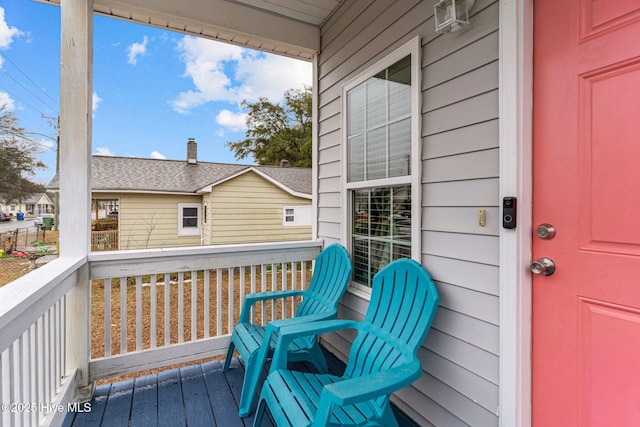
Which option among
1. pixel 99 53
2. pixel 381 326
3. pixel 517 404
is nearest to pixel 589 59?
pixel 517 404

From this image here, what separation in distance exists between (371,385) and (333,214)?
5.39ft

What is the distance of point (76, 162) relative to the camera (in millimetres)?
2012

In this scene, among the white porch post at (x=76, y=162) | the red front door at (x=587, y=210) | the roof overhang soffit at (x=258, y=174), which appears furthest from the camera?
the roof overhang soffit at (x=258, y=174)

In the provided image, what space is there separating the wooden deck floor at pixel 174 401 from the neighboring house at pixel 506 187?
33.9 inches

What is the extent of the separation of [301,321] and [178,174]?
4.10m

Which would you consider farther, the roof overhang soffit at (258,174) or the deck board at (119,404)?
the roof overhang soffit at (258,174)

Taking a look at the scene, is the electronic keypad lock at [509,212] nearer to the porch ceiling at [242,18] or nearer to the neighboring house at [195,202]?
the porch ceiling at [242,18]

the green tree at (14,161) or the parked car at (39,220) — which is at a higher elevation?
the green tree at (14,161)

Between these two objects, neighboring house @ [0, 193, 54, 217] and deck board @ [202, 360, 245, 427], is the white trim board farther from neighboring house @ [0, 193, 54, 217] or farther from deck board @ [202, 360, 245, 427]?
neighboring house @ [0, 193, 54, 217]

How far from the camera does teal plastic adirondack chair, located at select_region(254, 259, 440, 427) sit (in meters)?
1.19

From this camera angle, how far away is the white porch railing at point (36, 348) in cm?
110

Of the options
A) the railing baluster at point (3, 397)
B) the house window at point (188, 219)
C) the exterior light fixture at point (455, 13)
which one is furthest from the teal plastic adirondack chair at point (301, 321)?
the house window at point (188, 219)

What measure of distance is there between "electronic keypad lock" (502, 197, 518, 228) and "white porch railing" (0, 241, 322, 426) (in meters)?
1.76

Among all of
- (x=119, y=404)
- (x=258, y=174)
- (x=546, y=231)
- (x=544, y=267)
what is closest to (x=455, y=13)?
(x=546, y=231)
